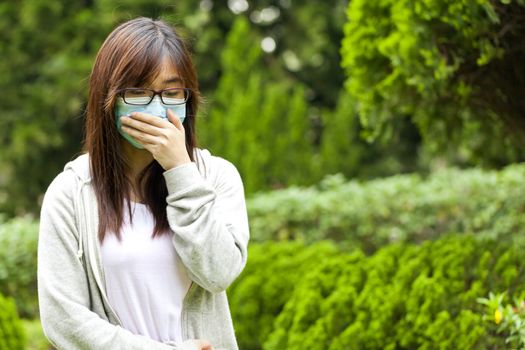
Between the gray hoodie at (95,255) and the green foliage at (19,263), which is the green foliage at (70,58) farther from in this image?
the gray hoodie at (95,255)

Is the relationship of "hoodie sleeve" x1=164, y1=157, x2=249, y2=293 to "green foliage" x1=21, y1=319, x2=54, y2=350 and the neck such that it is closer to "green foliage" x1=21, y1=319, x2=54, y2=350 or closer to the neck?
the neck

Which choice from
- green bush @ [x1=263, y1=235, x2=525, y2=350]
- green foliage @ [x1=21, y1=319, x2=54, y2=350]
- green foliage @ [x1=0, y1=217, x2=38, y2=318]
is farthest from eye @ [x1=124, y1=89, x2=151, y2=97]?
green foliage @ [x1=0, y1=217, x2=38, y2=318]

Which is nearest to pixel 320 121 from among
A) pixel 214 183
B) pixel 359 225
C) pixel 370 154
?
pixel 370 154

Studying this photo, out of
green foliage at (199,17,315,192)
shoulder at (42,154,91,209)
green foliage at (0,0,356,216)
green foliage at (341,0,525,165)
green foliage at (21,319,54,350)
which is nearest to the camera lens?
shoulder at (42,154,91,209)

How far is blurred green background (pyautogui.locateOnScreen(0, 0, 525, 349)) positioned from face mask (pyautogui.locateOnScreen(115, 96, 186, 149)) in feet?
1.15

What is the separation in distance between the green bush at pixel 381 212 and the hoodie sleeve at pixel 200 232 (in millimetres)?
6434

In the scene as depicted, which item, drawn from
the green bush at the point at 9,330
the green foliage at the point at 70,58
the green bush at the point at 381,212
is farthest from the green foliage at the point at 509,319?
the green foliage at the point at 70,58

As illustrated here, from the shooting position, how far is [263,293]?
5883mm

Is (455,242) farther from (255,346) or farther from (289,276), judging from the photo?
(255,346)

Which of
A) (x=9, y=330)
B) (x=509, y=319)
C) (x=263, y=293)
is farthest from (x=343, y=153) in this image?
(x=509, y=319)

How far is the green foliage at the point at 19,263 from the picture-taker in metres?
8.53

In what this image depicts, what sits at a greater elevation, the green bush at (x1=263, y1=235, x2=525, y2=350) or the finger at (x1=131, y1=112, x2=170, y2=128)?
the finger at (x1=131, y1=112, x2=170, y2=128)

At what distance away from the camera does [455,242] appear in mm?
5086

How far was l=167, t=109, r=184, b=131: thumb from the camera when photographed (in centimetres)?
246
